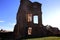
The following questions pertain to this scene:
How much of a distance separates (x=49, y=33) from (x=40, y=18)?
3577mm

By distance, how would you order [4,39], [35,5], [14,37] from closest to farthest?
[4,39] < [14,37] < [35,5]

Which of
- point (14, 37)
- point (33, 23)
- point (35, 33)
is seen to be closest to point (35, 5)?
point (33, 23)

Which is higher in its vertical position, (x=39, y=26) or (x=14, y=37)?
(x=39, y=26)

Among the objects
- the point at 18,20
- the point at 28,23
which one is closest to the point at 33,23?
the point at 28,23

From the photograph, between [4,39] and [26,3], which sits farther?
[26,3]

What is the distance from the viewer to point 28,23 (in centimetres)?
2848

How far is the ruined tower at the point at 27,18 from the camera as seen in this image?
27875 millimetres

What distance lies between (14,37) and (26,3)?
706 cm

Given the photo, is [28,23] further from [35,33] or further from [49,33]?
[49,33]

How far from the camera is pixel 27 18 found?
2869 centimetres

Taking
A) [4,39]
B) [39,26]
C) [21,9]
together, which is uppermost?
[21,9]

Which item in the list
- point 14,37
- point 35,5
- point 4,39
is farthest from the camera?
point 35,5

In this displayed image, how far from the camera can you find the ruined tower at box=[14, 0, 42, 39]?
27875 mm

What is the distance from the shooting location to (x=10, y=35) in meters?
27.3
